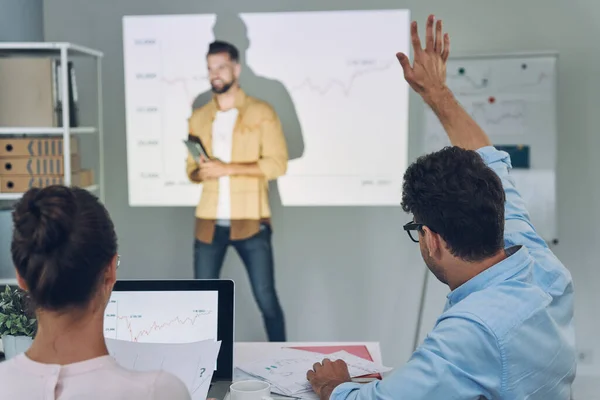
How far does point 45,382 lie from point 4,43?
8.23 ft

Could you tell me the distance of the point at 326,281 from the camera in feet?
12.3

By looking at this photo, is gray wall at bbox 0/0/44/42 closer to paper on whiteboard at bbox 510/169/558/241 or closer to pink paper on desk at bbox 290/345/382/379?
pink paper on desk at bbox 290/345/382/379

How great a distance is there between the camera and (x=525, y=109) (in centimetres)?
338

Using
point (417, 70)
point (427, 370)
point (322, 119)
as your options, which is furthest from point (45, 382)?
point (322, 119)

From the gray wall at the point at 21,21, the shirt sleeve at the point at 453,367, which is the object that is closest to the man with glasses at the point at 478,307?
the shirt sleeve at the point at 453,367

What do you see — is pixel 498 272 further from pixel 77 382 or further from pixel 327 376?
pixel 77 382

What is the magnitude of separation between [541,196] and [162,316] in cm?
243

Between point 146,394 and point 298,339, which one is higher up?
point 146,394

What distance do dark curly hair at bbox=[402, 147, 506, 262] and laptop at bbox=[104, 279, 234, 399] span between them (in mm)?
479

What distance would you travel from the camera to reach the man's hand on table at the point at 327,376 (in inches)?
55.0

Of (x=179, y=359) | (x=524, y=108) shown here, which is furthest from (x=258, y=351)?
(x=524, y=108)

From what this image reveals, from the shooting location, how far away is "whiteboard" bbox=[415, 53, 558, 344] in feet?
11.0

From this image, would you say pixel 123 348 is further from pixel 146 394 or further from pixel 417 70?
pixel 417 70

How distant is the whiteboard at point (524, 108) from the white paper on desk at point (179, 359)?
235 cm
